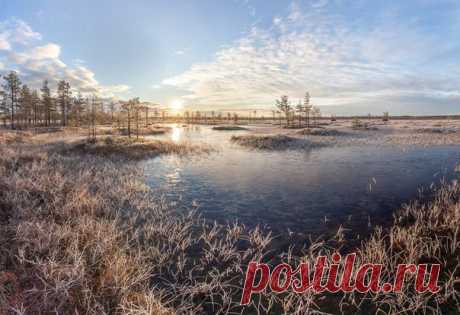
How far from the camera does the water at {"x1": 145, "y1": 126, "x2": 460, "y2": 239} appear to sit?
29.7 ft

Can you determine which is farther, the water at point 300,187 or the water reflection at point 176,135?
the water reflection at point 176,135

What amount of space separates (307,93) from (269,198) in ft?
249

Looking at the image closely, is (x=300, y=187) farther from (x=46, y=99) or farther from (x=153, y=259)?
(x=46, y=99)

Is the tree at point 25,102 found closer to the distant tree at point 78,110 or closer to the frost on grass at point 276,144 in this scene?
the distant tree at point 78,110

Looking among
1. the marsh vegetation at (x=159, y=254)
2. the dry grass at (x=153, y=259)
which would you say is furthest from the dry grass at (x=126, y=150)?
the dry grass at (x=153, y=259)

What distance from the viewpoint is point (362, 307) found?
Result: 4488 millimetres

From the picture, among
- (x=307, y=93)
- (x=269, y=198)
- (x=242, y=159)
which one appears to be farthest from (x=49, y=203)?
(x=307, y=93)

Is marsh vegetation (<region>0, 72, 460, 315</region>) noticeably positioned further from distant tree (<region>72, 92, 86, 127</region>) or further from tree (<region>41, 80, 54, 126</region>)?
tree (<region>41, 80, 54, 126</region>)

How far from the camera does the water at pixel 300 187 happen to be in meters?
9.05

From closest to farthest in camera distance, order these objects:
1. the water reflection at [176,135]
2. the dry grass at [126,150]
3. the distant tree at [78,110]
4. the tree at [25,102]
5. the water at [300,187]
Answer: the water at [300,187] < the dry grass at [126,150] < the water reflection at [176,135] < the distant tree at [78,110] < the tree at [25,102]

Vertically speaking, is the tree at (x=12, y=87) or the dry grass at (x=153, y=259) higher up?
the tree at (x=12, y=87)

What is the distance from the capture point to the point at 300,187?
1305 cm

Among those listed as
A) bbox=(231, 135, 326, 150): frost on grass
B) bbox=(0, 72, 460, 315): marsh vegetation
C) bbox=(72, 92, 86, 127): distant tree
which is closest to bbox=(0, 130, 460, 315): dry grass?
bbox=(0, 72, 460, 315): marsh vegetation

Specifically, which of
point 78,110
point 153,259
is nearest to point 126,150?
point 153,259
